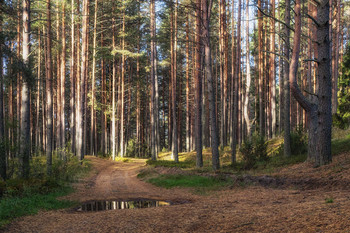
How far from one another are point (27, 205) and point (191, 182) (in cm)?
644

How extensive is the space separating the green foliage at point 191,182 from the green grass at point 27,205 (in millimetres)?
4721

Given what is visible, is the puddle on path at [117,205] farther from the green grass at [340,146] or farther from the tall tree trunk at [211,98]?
the green grass at [340,146]

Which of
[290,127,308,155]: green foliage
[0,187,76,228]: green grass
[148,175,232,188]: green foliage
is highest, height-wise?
[290,127,308,155]: green foliage

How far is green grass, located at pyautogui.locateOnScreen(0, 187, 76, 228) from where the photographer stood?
6971 millimetres

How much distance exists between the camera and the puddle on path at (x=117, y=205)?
27.3 feet

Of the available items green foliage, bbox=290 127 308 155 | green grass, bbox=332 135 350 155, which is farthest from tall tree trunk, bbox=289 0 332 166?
green foliage, bbox=290 127 308 155

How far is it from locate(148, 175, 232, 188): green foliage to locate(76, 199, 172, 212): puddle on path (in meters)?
3.12

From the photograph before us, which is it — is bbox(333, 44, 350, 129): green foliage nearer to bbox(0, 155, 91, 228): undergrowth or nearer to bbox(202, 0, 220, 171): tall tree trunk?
bbox(202, 0, 220, 171): tall tree trunk

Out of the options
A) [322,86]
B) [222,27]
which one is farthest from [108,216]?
[222,27]

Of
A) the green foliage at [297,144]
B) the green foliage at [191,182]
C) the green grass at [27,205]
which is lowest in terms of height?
the green foliage at [191,182]

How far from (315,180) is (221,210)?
4104 mm

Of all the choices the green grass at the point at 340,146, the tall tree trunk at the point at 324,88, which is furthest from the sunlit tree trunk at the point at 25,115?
the green grass at the point at 340,146

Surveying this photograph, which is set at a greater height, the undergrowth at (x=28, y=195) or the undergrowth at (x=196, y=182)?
the undergrowth at (x=28, y=195)

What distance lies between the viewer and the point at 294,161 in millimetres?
14648
